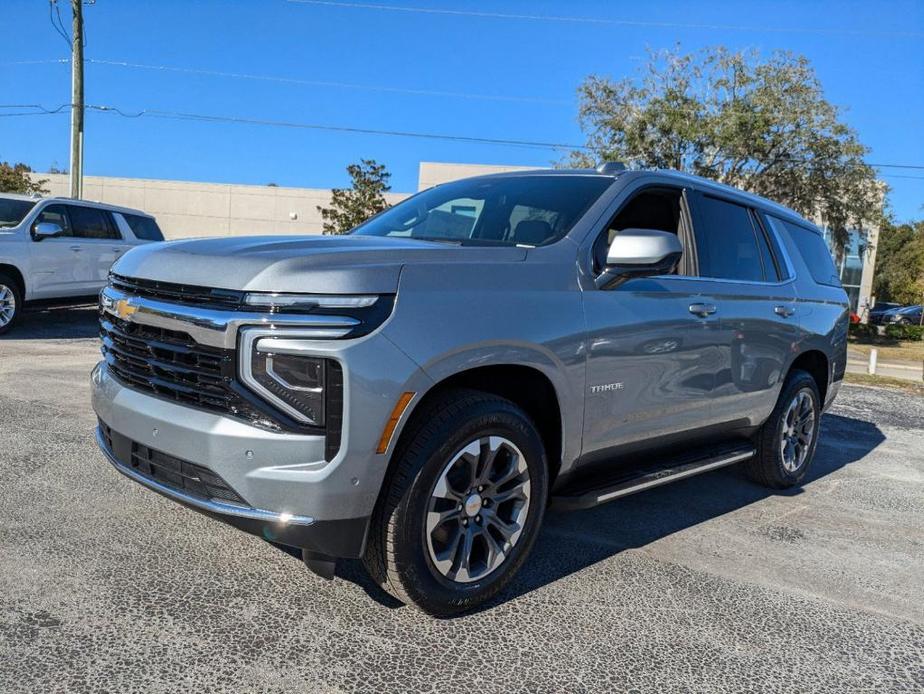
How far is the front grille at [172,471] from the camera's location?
2.66m

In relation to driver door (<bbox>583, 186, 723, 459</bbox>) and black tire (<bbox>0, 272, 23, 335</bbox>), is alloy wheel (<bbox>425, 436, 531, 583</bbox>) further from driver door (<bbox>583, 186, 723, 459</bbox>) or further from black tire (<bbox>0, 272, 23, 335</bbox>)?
black tire (<bbox>0, 272, 23, 335</bbox>)

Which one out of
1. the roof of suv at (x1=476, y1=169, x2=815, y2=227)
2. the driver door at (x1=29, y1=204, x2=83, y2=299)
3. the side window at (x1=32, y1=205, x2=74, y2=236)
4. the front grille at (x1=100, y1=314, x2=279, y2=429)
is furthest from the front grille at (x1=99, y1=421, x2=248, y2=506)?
the side window at (x1=32, y1=205, x2=74, y2=236)

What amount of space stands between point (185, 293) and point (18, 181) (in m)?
36.1

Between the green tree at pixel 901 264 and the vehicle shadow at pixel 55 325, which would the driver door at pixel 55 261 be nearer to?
the vehicle shadow at pixel 55 325

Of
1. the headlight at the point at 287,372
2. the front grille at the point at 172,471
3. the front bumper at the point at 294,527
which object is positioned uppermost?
the headlight at the point at 287,372

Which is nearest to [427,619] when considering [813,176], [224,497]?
[224,497]

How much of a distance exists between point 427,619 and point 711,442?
236 centimetres

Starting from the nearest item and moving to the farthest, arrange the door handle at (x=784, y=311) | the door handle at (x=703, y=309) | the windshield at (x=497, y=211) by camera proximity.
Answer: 1. the windshield at (x=497, y=211)
2. the door handle at (x=703, y=309)
3. the door handle at (x=784, y=311)

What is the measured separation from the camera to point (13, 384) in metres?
6.87

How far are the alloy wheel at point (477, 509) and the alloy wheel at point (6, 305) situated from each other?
9.71m

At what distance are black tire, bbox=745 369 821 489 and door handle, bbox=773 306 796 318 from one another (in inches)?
19.4

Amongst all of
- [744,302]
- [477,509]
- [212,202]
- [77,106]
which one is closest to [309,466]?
[477,509]

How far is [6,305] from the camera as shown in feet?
33.8

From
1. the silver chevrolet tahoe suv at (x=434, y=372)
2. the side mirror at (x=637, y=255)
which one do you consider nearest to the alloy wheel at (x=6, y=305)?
the silver chevrolet tahoe suv at (x=434, y=372)
